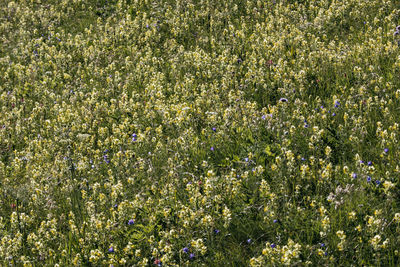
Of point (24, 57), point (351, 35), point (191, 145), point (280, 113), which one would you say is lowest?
point (24, 57)

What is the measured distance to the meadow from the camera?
4.52 meters

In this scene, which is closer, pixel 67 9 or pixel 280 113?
pixel 280 113

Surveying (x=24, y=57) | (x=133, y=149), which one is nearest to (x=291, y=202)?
(x=133, y=149)

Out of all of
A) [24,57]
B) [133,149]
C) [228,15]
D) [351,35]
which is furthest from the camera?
[24,57]

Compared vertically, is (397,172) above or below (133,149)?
above

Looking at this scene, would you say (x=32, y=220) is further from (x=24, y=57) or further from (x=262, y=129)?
(x=24, y=57)

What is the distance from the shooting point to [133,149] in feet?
22.6

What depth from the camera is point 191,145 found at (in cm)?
618

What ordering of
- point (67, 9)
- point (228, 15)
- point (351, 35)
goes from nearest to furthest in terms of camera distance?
point (351, 35)
point (228, 15)
point (67, 9)

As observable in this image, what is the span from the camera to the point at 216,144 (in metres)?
6.09

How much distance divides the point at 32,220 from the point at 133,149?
1774mm

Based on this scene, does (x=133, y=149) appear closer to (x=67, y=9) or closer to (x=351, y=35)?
(x=351, y=35)

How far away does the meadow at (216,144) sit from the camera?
4520 mm

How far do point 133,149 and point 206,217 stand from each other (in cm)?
269
